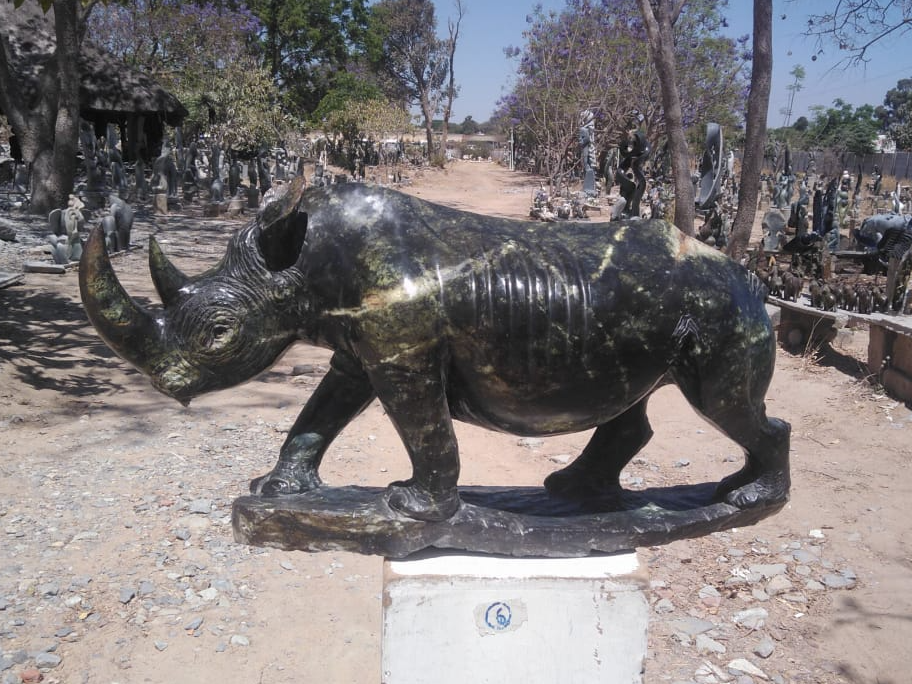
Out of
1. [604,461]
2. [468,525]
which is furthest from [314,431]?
[604,461]

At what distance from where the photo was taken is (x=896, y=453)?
5863mm

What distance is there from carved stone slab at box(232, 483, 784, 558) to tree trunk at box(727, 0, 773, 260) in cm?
782

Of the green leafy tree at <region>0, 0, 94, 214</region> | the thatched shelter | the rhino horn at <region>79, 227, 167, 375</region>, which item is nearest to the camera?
the rhino horn at <region>79, 227, 167, 375</region>

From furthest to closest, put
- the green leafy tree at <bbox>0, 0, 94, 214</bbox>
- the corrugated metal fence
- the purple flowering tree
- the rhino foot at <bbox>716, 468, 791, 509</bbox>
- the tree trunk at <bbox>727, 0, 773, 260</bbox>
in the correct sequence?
1. the corrugated metal fence
2. the purple flowering tree
3. the green leafy tree at <bbox>0, 0, 94, 214</bbox>
4. the tree trunk at <bbox>727, 0, 773, 260</bbox>
5. the rhino foot at <bbox>716, 468, 791, 509</bbox>

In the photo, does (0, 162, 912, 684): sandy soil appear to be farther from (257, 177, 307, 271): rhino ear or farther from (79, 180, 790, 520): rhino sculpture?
(257, 177, 307, 271): rhino ear

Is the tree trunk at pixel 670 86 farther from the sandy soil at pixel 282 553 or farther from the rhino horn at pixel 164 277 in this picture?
the rhino horn at pixel 164 277

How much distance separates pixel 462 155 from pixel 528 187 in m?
26.2

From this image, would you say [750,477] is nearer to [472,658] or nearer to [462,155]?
[472,658]

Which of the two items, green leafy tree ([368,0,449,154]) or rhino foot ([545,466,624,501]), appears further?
green leafy tree ([368,0,449,154])

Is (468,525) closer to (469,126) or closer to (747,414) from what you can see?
(747,414)

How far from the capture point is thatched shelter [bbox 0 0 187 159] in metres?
18.3

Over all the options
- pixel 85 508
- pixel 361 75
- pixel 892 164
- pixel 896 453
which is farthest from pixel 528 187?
pixel 85 508

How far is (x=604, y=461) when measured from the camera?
2.63 m

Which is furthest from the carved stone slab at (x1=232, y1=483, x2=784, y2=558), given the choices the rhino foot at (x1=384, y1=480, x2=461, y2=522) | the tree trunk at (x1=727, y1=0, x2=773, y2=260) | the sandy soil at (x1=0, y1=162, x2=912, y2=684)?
the tree trunk at (x1=727, y1=0, x2=773, y2=260)
